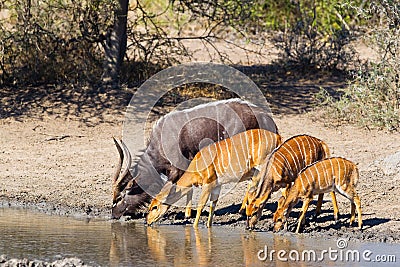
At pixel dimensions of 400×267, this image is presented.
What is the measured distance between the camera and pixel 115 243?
7.62 meters

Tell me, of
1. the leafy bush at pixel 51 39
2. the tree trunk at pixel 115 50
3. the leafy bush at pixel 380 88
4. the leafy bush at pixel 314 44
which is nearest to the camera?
the leafy bush at pixel 380 88

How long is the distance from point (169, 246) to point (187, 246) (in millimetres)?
157

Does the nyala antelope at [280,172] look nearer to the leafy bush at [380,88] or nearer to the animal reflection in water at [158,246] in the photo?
the animal reflection in water at [158,246]

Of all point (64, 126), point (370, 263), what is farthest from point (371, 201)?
point (64, 126)

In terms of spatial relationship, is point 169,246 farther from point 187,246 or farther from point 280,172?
point 280,172

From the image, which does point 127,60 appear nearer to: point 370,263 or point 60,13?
point 60,13

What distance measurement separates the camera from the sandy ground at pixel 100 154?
28.3 ft

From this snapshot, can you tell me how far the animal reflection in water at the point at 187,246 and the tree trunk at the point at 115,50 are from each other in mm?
4874

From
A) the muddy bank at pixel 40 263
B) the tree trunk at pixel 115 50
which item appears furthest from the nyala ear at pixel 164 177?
the tree trunk at pixel 115 50

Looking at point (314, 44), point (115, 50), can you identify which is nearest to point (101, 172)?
point (115, 50)

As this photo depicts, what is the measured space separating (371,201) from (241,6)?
518 centimetres

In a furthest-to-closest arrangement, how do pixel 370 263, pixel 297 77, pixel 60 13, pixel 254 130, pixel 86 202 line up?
pixel 297 77, pixel 60 13, pixel 86 202, pixel 254 130, pixel 370 263

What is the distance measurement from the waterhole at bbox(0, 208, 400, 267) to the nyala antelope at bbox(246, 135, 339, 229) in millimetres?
269

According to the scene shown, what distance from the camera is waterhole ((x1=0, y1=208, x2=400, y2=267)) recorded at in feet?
22.6
